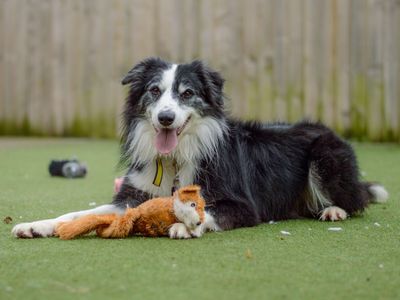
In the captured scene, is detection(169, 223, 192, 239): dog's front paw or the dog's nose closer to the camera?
detection(169, 223, 192, 239): dog's front paw

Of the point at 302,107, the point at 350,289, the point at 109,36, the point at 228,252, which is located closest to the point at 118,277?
the point at 228,252

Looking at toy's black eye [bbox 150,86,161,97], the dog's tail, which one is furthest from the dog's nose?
the dog's tail

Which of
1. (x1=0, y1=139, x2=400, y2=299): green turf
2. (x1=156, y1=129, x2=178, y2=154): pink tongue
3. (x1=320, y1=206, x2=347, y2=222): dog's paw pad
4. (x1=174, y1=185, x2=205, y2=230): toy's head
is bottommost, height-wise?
A: (x1=320, y1=206, x2=347, y2=222): dog's paw pad

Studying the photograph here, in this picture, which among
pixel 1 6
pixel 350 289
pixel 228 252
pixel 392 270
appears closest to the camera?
pixel 350 289

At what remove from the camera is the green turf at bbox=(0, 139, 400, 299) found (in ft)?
A: 9.37

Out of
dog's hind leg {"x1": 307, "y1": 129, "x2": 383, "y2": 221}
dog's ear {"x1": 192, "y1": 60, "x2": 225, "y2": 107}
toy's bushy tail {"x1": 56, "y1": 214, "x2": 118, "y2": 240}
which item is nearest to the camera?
toy's bushy tail {"x1": 56, "y1": 214, "x2": 118, "y2": 240}

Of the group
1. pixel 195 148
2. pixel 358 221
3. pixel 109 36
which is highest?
pixel 109 36

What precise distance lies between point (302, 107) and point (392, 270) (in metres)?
6.29

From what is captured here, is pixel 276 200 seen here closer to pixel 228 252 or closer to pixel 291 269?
pixel 228 252

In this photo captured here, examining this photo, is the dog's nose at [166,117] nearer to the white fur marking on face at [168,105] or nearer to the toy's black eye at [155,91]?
the white fur marking on face at [168,105]

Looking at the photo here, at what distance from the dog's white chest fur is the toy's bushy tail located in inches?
23.8

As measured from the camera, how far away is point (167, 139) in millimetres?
4578

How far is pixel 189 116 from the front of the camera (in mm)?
4605

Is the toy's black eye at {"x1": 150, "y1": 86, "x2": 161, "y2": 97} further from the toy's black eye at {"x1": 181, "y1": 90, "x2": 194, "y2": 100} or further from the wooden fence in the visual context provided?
the wooden fence
